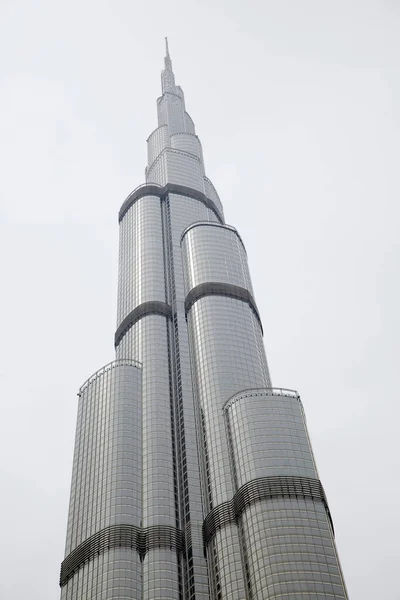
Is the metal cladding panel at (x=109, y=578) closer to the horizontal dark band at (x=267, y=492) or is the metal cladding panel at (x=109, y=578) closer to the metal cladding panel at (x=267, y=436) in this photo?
the horizontal dark band at (x=267, y=492)

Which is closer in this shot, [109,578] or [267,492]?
[267,492]

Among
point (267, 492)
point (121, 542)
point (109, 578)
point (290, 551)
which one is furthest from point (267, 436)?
point (109, 578)

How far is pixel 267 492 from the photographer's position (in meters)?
165

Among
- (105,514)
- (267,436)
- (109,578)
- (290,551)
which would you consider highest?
(267,436)

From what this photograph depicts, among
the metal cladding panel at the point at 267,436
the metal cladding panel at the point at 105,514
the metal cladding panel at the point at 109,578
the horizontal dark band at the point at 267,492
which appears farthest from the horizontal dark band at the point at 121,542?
the metal cladding panel at the point at 267,436

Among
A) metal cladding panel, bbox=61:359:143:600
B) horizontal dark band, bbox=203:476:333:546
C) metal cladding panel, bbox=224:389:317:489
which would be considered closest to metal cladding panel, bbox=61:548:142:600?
metal cladding panel, bbox=61:359:143:600

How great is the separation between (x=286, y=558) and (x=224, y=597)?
21428 mm

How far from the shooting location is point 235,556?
164 m

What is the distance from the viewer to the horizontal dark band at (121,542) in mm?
173625

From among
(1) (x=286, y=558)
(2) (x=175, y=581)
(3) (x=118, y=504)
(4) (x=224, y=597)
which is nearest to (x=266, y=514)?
(1) (x=286, y=558)

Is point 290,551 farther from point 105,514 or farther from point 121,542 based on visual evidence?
point 105,514

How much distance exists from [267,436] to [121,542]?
4583cm

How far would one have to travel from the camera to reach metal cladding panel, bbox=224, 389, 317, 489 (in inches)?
6806

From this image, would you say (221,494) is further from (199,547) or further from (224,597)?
(224,597)
